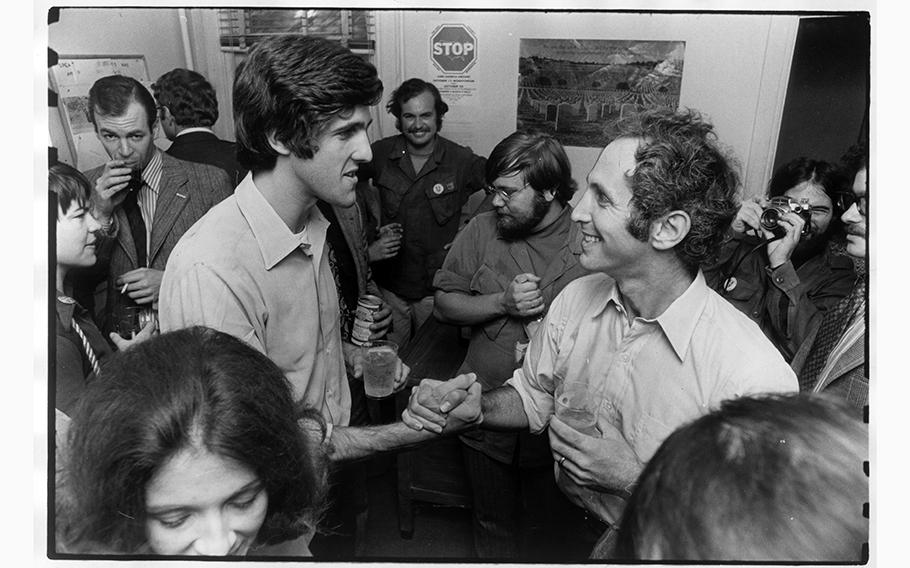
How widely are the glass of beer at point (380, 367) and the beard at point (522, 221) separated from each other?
0.47m

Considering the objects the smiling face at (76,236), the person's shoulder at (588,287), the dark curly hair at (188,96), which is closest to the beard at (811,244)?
the person's shoulder at (588,287)

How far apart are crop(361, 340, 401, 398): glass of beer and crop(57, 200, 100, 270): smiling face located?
84 centimetres

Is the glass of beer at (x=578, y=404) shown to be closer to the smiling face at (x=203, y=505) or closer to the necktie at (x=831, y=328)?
the necktie at (x=831, y=328)

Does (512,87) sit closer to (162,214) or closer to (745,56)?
(745,56)

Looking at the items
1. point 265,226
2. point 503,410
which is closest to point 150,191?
point 265,226

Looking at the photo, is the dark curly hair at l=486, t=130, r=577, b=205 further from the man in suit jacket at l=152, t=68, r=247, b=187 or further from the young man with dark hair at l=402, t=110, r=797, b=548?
the man in suit jacket at l=152, t=68, r=247, b=187

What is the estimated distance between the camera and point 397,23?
6.95ft

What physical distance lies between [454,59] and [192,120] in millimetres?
759

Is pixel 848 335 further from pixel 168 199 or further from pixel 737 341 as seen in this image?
pixel 168 199

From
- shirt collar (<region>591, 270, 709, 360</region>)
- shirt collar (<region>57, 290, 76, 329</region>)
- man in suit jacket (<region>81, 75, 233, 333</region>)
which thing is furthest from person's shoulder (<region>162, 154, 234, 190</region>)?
shirt collar (<region>591, 270, 709, 360</region>)

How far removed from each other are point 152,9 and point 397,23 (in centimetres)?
69

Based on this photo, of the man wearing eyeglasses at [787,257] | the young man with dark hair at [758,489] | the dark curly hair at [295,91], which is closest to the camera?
the young man with dark hair at [758,489]

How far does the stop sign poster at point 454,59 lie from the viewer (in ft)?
6.97

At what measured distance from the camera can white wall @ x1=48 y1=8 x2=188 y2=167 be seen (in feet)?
6.93
